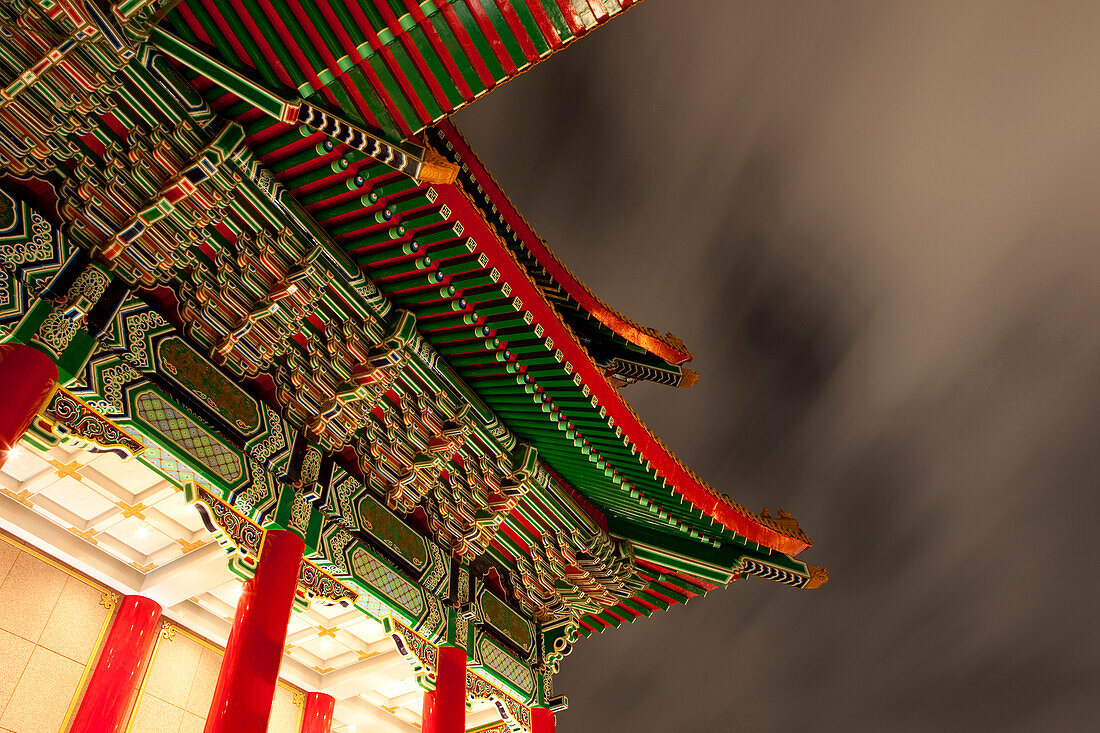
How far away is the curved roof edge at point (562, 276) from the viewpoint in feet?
31.7

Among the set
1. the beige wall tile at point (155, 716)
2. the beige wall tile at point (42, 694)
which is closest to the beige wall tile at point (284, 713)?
the beige wall tile at point (155, 716)

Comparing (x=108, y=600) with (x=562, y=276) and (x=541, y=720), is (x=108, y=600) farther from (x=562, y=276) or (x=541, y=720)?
(x=562, y=276)

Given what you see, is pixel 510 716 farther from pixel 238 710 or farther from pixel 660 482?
pixel 238 710

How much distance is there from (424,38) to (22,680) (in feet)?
27.2

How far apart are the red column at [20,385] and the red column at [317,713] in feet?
27.0

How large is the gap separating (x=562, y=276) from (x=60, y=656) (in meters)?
8.18

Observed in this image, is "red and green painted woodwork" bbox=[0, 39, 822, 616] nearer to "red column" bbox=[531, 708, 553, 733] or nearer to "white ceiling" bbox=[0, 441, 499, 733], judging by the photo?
"white ceiling" bbox=[0, 441, 499, 733]

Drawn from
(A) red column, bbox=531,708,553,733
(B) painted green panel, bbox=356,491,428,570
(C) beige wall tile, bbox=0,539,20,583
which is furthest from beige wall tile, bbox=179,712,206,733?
(A) red column, bbox=531,708,553,733

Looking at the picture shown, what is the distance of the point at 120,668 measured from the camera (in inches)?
336

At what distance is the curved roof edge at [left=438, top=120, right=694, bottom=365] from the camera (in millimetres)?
9664

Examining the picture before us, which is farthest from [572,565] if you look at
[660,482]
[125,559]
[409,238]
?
[125,559]

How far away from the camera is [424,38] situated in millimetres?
4828

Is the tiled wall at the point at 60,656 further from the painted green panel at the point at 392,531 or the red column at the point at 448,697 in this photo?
the painted green panel at the point at 392,531

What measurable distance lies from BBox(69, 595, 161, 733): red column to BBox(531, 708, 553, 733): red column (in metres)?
5.10
